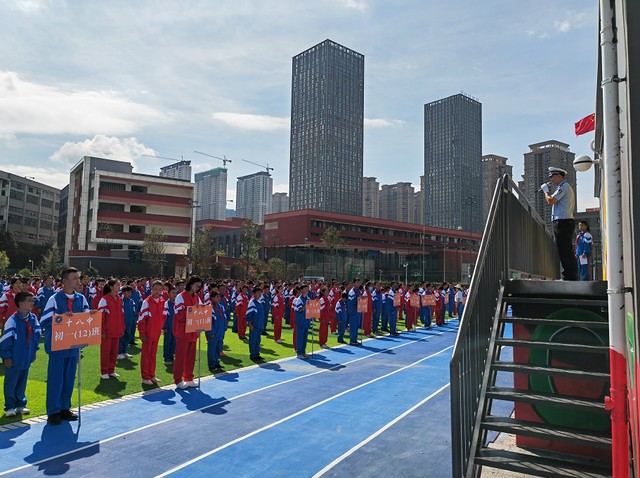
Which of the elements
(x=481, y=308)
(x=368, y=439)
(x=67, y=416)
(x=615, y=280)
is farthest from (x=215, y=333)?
(x=615, y=280)

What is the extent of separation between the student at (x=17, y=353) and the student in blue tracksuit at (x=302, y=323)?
7560 millimetres

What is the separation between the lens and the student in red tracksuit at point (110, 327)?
9.92m

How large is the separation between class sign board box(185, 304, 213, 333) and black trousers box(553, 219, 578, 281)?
7.25 metres

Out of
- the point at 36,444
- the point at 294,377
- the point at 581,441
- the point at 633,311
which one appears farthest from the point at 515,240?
the point at 36,444

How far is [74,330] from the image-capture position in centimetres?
722

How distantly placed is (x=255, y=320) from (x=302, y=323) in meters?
1.83

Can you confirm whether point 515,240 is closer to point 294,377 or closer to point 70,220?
point 294,377

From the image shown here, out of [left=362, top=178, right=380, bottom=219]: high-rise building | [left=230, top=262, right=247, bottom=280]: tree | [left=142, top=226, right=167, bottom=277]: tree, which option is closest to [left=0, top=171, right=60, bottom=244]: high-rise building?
[left=142, top=226, right=167, bottom=277]: tree

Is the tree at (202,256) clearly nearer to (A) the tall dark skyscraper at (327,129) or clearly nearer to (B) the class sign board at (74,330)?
(B) the class sign board at (74,330)

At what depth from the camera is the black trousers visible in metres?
7.11

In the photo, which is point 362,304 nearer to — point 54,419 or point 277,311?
point 277,311

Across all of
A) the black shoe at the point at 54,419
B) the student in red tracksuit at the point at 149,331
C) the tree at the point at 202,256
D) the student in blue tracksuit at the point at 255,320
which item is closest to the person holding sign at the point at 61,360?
the black shoe at the point at 54,419

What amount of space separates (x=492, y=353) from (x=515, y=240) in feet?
8.53

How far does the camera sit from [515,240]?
7.11 metres
